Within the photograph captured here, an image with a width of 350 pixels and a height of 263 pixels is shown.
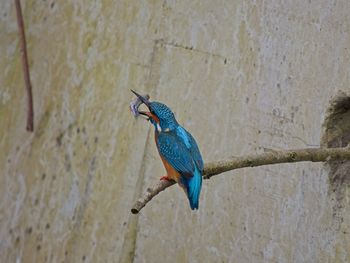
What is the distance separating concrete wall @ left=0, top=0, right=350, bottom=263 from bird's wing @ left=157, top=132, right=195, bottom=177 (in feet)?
0.90

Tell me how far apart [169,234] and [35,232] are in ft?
2.16

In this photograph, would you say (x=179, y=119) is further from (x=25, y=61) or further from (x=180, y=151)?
(x=25, y=61)

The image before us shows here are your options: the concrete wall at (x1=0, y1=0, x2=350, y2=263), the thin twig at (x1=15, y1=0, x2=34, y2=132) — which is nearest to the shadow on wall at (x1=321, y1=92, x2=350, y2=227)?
the concrete wall at (x1=0, y1=0, x2=350, y2=263)

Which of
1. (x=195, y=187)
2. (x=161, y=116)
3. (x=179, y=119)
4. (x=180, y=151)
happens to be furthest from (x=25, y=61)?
(x=195, y=187)

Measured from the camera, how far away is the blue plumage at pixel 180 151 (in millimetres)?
2582

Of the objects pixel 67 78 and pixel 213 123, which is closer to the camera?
pixel 213 123

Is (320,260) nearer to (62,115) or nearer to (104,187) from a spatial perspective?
(104,187)

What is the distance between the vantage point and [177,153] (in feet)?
8.80

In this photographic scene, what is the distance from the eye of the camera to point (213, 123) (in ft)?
10.3

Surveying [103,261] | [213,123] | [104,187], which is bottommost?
[103,261]

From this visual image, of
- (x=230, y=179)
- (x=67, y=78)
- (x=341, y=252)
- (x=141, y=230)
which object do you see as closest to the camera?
(x=341, y=252)

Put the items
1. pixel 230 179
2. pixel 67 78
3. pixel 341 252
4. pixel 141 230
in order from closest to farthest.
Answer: pixel 341 252
pixel 230 179
pixel 141 230
pixel 67 78

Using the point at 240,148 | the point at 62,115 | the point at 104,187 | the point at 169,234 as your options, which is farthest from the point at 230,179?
the point at 62,115

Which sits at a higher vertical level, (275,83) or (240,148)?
(275,83)
